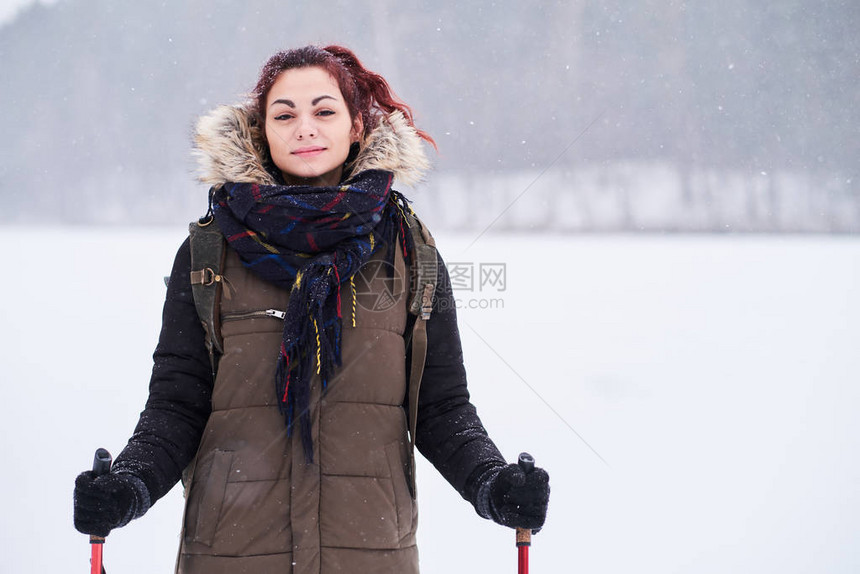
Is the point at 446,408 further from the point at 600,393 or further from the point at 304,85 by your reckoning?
the point at 600,393

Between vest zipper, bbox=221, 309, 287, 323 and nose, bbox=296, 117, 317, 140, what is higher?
nose, bbox=296, 117, 317, 140

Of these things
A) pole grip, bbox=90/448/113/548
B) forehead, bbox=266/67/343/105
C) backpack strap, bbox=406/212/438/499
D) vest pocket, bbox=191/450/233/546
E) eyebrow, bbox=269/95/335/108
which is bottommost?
vest pocket, bbox=191/450/233/546

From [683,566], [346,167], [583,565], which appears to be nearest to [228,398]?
[346,167]

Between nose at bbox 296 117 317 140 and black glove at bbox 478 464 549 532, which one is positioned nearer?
black glove at bbox 478 464 549 532

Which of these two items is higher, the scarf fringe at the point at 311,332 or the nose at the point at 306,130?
the nose at the point at 306,130

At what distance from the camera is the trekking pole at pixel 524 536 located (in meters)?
1.04

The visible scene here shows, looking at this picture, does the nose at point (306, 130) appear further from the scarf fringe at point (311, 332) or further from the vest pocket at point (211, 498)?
the vest pocket at point (211, 498)

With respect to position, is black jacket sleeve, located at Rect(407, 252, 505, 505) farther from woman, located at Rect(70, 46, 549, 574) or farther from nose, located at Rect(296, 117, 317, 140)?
nose, located at Rect(296, 117, 317, 140)

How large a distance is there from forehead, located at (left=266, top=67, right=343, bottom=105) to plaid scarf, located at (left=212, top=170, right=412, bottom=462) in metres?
0.19

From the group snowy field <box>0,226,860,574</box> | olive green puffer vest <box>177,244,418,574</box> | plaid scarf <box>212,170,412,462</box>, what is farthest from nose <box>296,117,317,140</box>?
snowy field <box>0,226,860,574</box>

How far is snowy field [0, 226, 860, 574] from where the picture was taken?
2.56m

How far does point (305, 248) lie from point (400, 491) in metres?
0.39

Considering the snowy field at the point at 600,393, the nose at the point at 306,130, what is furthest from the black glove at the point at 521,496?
the snowy field at the point at 600,393

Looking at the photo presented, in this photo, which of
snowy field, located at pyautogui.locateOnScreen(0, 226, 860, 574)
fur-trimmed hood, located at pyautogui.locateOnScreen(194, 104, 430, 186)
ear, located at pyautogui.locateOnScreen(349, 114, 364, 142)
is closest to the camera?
fur-trimmed hood, located at pyautogui.locateOnScreen(194, 104, 430, 186)
